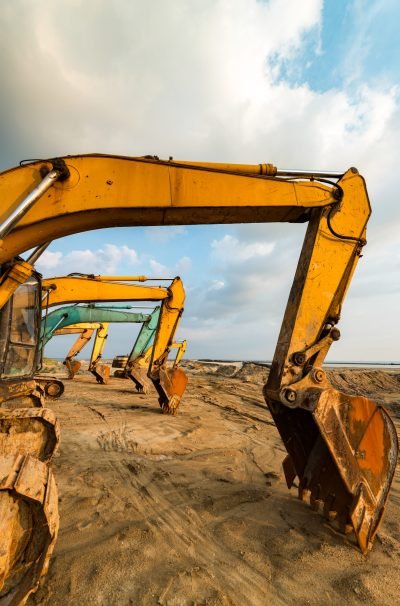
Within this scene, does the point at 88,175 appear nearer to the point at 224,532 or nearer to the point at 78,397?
the point at 224,532

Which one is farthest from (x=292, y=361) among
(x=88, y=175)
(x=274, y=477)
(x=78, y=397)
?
(x=78, y=397)

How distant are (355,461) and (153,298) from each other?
9.12m

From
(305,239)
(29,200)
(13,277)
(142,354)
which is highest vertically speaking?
(305,239)

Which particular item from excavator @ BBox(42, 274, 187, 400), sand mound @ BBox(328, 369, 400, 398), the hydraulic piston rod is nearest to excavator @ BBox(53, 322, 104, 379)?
excavator @ BBox(42, 274, 187, 400)

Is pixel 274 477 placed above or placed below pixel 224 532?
above

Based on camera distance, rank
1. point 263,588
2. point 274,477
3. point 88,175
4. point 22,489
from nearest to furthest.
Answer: point 22,489, point 263,588, point 88,175, point 274,477

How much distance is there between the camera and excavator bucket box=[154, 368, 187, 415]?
32.1 feet

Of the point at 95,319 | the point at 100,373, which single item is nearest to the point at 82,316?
the point at 95,319

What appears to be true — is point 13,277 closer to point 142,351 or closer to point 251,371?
point 142,351

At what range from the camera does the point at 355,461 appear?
2.99 metres

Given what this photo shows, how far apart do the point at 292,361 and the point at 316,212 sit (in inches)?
65.6

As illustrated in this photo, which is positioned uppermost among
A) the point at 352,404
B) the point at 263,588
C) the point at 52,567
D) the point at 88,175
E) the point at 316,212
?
the point at 316,212

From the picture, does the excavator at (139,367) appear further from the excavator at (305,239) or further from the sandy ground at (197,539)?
the excavator at (305,239)

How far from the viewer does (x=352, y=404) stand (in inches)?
123
